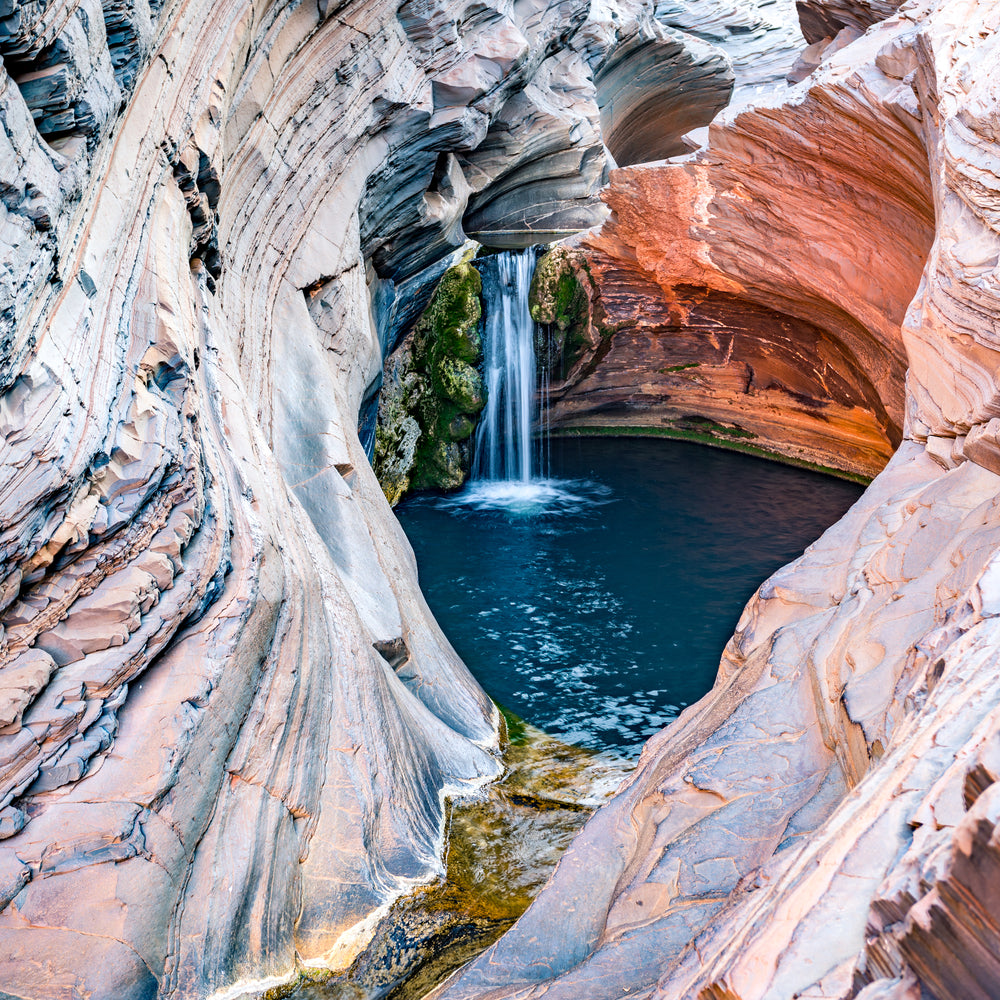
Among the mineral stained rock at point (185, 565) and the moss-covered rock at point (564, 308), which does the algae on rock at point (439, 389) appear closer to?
the moss-covered rock at point (564, 308)

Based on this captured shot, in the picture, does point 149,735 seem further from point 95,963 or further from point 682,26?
point 682,26

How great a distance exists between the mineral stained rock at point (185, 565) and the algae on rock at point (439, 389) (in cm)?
556

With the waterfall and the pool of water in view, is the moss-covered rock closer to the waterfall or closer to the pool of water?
the waterfall

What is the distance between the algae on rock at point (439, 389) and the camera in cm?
1380

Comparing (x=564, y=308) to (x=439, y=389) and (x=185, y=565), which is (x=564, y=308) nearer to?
(x=439, y=389)

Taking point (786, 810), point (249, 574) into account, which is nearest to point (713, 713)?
point (786, 810)

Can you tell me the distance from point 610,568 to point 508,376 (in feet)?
16.3

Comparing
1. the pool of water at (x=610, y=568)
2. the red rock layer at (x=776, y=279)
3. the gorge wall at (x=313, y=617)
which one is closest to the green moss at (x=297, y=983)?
the gorge wall at (x=313, y=617)

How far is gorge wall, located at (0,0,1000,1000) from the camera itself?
9.07ft

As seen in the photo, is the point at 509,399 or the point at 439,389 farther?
the point at 509,399

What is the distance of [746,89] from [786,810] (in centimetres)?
2156

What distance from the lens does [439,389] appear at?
552 inches

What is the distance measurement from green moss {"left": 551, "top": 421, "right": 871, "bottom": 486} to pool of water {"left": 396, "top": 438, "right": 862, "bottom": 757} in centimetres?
19

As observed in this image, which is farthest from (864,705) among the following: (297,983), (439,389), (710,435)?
(710,435)
